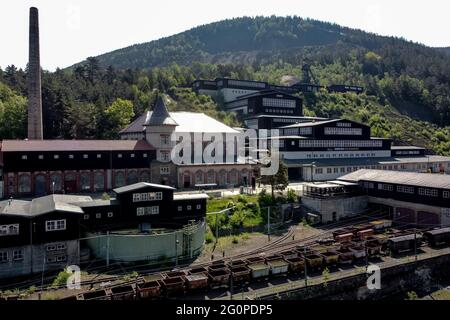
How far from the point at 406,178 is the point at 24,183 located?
47047 millimetres

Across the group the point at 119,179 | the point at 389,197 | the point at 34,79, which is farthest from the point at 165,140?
the point at 389,197

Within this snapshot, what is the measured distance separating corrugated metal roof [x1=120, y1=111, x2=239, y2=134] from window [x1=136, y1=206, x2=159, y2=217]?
A: 83.1 ft

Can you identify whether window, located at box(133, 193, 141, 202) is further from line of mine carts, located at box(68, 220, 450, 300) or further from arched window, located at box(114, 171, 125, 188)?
arched window, located at box(114, 171, 125, 188)

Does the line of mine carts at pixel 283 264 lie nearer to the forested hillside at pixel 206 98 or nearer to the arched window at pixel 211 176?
the arched window at pixel 211 176

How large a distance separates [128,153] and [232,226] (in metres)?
20.7

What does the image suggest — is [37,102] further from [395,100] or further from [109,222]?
[395,100]

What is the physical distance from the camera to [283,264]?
29.4m

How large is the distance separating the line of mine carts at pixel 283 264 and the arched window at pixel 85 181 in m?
26.1

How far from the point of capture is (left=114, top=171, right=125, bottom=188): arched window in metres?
52.8

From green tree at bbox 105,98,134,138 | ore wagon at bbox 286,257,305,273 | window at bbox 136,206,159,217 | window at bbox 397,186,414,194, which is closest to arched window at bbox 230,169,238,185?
window at bbox 136,206,159,217

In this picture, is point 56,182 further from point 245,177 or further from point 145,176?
point 245,177

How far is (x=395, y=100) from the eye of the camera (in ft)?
495

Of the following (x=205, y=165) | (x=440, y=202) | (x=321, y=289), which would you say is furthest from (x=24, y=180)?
(x=440, y=202)

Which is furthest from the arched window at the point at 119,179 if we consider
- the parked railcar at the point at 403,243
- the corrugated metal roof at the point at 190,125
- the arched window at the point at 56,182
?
the parked railcar at the point at 403,243
